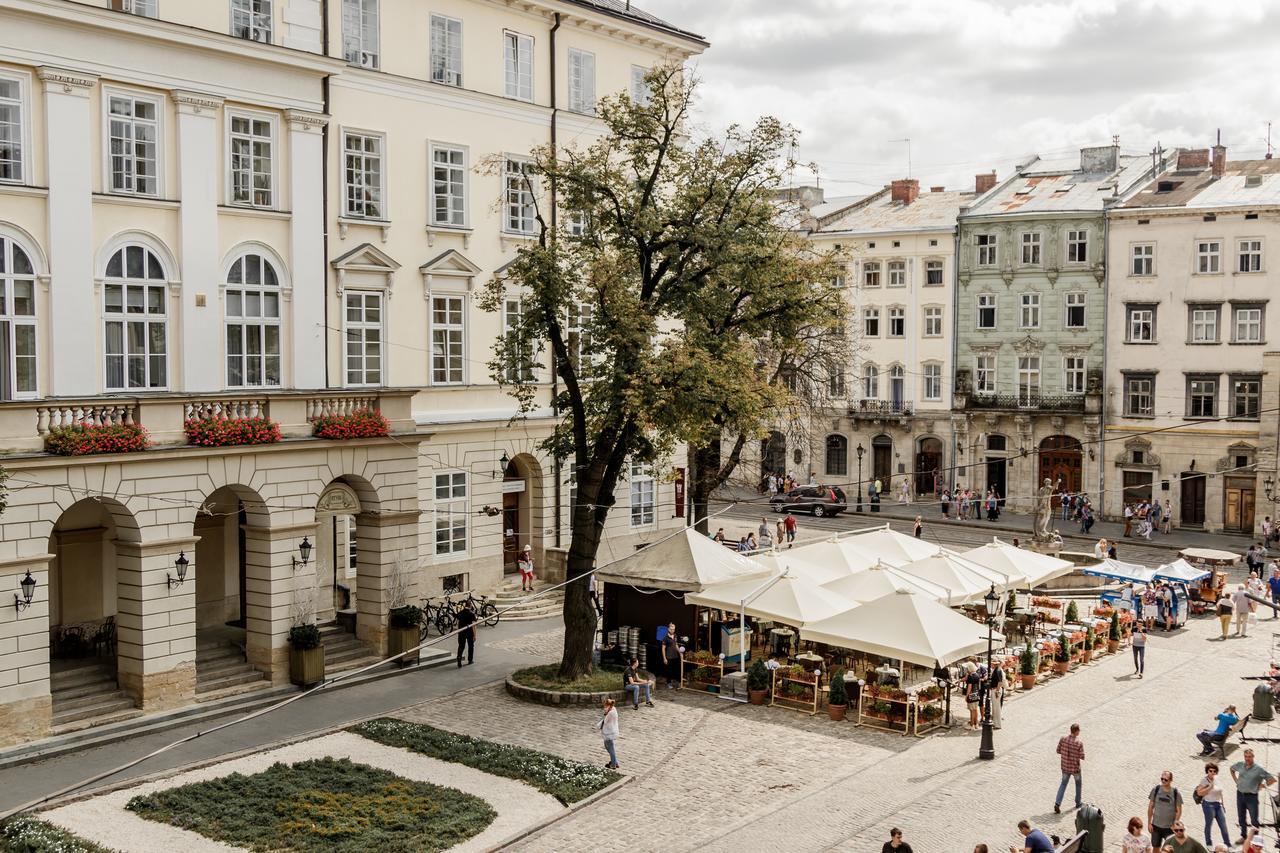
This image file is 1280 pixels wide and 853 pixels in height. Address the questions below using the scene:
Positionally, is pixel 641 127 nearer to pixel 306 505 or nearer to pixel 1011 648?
pixel 306 505

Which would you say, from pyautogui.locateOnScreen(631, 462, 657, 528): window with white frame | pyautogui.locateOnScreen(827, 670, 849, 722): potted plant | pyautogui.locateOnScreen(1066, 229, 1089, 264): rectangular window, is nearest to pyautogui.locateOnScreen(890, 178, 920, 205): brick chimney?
pyautogui.locateOnScreen(1066, 229, 1089, 264): rectangular window

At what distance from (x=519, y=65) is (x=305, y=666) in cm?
1981

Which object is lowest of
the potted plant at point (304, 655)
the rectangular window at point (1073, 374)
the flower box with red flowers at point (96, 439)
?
the potted plant at point (304, 655)

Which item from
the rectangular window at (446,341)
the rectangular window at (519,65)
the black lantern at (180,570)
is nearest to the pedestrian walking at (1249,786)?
the black lantern at (180,570)

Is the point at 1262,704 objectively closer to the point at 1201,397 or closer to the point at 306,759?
the point at 306,759

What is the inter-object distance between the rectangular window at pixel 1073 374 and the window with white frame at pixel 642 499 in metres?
23.8

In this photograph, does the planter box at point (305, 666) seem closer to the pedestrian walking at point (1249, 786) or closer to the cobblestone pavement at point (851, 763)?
the cobblestone pavement at point (851, 763)

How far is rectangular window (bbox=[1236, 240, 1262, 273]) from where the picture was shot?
2085 inches

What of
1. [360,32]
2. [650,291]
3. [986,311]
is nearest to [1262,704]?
[650,291]

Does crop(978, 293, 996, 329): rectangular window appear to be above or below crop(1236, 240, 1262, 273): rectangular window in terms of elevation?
below

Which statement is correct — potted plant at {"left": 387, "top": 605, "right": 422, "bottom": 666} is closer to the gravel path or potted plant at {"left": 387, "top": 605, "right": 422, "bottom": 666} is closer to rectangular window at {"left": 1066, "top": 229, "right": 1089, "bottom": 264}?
the gravel path

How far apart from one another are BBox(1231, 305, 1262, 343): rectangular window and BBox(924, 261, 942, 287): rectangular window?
13.7 m

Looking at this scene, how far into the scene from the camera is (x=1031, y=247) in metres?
59.1

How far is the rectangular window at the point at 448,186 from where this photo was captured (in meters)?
36.5
